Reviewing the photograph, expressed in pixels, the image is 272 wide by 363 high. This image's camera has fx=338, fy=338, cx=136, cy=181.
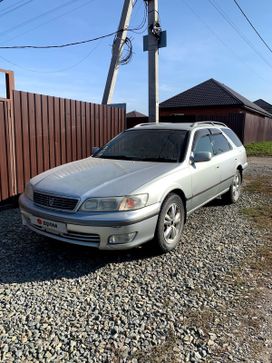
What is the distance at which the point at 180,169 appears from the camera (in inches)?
172

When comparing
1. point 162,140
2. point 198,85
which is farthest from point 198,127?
point 198,85

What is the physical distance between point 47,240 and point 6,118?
258 cm

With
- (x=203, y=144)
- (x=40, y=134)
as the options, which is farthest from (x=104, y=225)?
(x=40, y=134)

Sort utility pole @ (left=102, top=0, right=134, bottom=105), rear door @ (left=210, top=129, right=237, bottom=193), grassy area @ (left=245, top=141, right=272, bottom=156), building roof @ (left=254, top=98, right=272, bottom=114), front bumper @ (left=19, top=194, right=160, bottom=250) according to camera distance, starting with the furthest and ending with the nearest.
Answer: building roof @ (left=254, top=98, right=272, bottom=114), grassy area @ (left=245, top=141, right=272, bottom=156), utility pole @ (left=102, top=0, right=134, bottom=105), rear door @ (left=210, top=129, right=237, bottom=193), front bumper @ (left=19, top=194, right=160, bottom=250)

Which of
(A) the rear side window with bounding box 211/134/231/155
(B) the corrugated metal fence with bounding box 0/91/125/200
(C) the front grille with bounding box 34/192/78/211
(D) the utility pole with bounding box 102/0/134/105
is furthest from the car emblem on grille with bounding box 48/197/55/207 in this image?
(D) the utility pole with bounding box 102/0/134/105

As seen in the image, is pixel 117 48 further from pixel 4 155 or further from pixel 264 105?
pixel 264 105

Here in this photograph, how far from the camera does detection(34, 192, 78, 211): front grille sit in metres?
3.59

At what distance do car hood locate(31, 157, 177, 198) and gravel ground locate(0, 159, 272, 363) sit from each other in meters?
0.85

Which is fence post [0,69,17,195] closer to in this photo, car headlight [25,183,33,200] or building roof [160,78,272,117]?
car headlight [25,183,33,200]

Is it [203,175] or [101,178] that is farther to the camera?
[203,175]

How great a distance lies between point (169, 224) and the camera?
4105mm

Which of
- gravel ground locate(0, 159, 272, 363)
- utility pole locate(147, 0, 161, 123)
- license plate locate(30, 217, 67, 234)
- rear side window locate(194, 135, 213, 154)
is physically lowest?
gravel ground locate(0, 159, 272, 363)

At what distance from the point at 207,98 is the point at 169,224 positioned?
27435mm

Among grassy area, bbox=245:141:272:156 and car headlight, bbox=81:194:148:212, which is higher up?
car headlight, bbox=81:194:148:212
